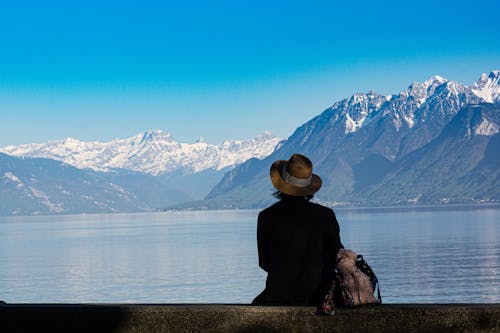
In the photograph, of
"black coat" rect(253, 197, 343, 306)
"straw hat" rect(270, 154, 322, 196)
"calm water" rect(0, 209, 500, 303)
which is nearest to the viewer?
"black coat" rect(253, 197, 343, 306)

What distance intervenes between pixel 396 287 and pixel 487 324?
55.0 metres

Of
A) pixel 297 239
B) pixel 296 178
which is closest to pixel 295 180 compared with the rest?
pixel 296 178

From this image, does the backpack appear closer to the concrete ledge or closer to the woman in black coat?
the concrete ledge

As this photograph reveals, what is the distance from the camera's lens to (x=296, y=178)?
815cm

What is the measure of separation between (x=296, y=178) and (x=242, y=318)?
146 centimetres

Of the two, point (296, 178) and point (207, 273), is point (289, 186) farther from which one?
point (207, 273)

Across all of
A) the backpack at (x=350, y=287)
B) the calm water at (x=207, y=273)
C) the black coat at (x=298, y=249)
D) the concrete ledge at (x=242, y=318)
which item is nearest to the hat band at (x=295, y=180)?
the black coat at (x=298, y=249)

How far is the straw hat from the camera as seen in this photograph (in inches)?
318

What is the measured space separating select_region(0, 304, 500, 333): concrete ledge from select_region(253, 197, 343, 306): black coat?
0.62 metres

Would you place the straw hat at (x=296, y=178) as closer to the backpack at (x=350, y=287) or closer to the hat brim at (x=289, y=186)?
the hat brim at (x=289, y=186)

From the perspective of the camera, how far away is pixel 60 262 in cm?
9650

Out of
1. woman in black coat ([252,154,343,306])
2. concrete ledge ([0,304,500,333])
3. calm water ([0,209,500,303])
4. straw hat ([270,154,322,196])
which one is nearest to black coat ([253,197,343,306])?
woman in black coat ([252,154,343,306])

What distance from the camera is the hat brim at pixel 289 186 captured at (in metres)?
8.07

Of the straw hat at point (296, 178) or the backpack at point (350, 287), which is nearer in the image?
the backpack at point (350, 287)
